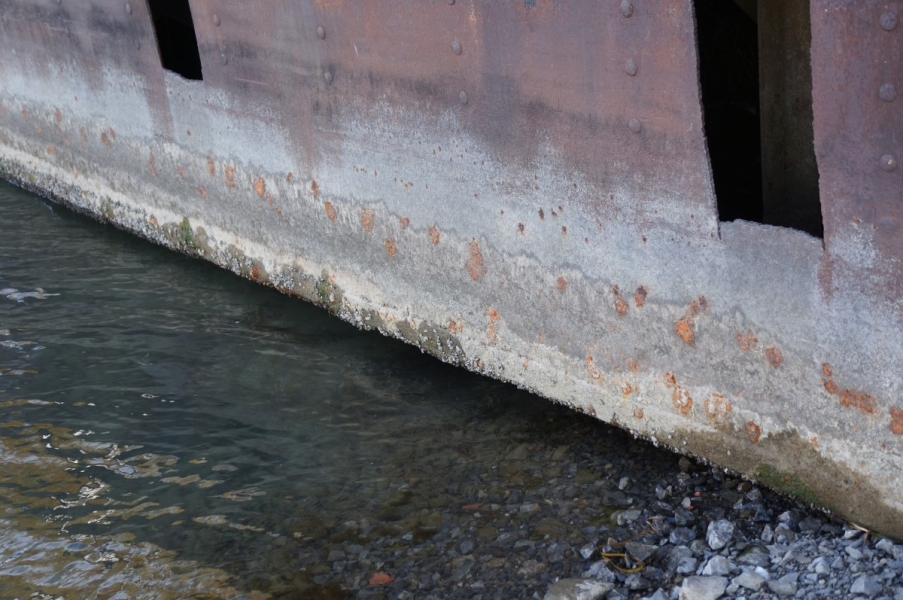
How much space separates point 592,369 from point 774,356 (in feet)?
2.85

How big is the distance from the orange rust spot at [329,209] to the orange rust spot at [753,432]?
2.49m

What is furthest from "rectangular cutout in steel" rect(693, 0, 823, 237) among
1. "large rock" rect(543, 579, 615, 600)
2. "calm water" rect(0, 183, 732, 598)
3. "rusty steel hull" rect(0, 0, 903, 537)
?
"large rock" rect(543, 579, 615, 600)

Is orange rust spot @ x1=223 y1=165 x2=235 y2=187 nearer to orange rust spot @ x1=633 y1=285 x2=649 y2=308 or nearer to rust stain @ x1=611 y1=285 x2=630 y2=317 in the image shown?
rust stain @ x1=611 y1=285 x2=630 y2=317

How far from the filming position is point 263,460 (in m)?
4.27

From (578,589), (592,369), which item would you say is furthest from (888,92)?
(578,589)

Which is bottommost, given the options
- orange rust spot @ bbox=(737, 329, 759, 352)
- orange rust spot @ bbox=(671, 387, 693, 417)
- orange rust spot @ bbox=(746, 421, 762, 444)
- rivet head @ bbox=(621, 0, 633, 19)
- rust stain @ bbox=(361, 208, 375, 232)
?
orange rust spot @ bbox=(746, 421, 762, 444)

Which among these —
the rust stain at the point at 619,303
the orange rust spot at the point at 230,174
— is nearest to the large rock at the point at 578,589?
the rust stain at the point at 619,303

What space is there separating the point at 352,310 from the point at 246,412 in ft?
2.66

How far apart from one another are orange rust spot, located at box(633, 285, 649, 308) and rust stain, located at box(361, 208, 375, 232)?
5.30ft

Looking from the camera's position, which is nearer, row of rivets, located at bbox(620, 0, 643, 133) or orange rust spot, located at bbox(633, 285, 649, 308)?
row of rivets, located at bbox(620, 0, 643, 133)

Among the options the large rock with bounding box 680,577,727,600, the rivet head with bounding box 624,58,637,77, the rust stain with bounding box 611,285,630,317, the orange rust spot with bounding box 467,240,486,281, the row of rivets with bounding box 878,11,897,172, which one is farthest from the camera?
the orange rust spot with bounding box 467,240,486,281

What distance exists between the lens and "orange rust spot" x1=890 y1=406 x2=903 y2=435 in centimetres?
294

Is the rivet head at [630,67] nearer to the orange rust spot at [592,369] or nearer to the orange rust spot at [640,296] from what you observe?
the orange rust spot at [640,296]

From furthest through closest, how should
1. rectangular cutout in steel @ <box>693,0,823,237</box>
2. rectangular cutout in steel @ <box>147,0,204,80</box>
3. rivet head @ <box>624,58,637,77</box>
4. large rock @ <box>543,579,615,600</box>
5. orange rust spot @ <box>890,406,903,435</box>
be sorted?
rectangular cutout in steel @ <box>147,0,204,80</box>
rectangular cutout in steel @ <box>693,0,823,237</box>
rivet head @ <box>624,58,637,77</box>
large rock @ <box>543,579,615,600</box>
orange rust spot @ <box>890,406,903,435</box>
